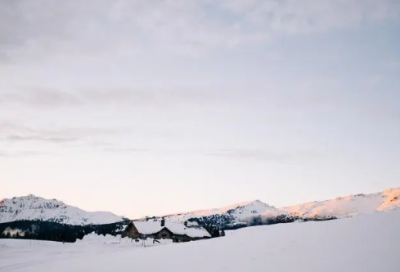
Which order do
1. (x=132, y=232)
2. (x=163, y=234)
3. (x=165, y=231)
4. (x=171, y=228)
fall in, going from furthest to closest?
(x=132, y=232), (x=171, y=228), (x=165, y=231), (x=163, y=234)

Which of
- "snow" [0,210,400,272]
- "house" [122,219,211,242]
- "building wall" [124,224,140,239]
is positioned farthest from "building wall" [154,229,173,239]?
"snow" [0,210,400,272]

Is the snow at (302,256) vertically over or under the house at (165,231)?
under

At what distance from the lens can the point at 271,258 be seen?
7867 millimetres

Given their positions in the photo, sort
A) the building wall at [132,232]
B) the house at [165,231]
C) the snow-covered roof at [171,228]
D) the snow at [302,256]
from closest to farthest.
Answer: the snow at [302,256], the house at [165,231], the snow-covered roof at [171,228], the building wall at [132,232]

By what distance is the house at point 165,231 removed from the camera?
76.2 metres

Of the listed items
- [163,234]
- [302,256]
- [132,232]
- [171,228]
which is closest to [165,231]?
[163,234]

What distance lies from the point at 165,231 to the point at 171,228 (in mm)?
1499

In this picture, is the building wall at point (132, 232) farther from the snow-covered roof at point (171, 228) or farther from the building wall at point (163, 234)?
the building wall at point (163, 234)

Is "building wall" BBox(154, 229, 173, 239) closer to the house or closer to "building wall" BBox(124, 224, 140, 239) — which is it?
the house

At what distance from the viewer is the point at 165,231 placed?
77.4 metres

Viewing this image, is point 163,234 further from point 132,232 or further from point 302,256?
point 302,256

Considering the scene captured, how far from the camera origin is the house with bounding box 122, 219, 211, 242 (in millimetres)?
76250

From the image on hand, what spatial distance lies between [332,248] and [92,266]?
20.0ft

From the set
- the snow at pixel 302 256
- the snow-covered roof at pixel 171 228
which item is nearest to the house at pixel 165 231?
the snow-covered roof at pixel 171 228
